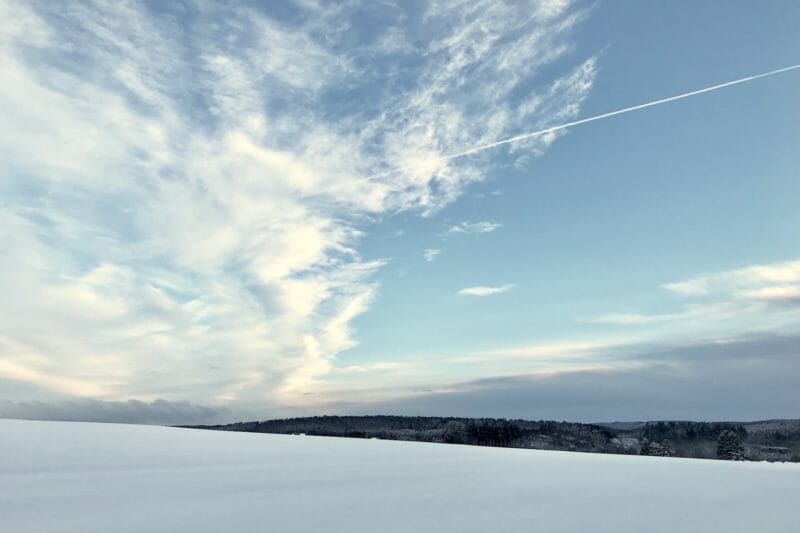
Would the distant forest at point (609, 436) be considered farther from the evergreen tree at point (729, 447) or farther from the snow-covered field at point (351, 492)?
the snow-covered field at point (351, 492)

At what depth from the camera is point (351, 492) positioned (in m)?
5.68

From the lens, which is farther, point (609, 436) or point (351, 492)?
point (609, 436)

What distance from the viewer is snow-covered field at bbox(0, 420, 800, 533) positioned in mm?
4414

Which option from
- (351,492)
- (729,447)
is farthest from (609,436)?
(351,492)

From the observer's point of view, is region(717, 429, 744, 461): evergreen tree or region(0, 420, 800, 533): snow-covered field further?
region(717, 429, 744, 461): evergreen tree

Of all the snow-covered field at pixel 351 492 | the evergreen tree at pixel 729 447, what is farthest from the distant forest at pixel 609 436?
the snow-covered field at pixel 351 492

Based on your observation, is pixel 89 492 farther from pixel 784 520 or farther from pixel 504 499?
pixel 784 520

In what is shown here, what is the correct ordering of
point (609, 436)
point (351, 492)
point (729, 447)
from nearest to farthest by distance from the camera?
1. point (351, 492)
2. point (729, 447)
3. point (609, 436)

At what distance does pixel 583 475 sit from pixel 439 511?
3.81m

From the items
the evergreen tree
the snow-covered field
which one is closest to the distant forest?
the evergreen tree

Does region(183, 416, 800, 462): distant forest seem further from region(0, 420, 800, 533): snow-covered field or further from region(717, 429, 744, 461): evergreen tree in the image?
region(0, 420, 800, 533): snow-covered field

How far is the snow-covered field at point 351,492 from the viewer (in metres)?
4.41

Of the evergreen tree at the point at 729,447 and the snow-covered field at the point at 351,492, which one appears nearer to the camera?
the snow-covered field at the point at 351,492

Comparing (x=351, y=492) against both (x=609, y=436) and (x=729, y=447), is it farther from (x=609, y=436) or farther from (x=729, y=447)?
(x=609, y=436)
